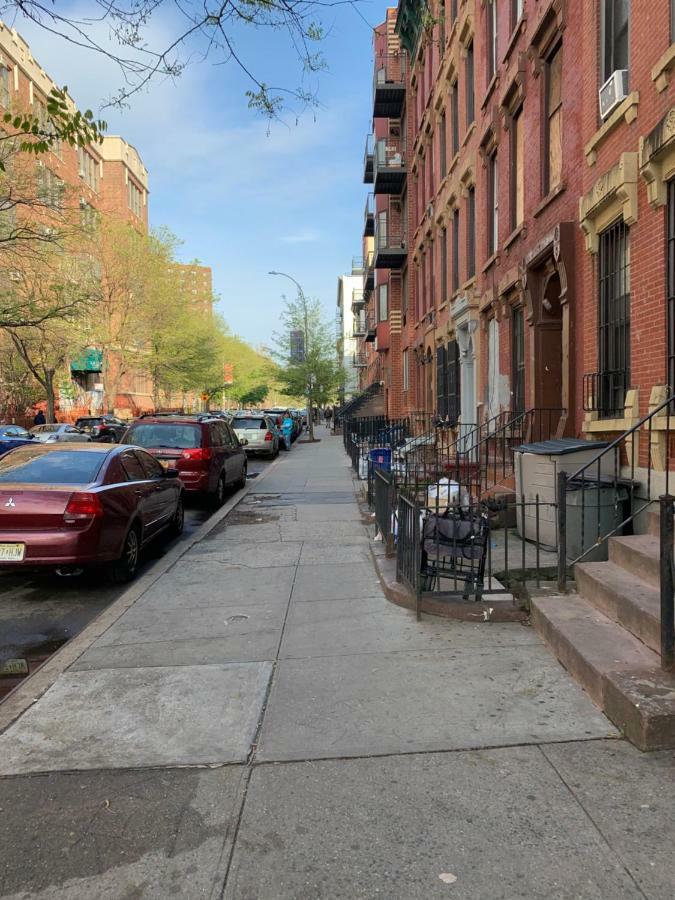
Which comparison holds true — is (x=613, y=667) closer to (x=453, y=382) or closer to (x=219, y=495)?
(x=219, y=495)

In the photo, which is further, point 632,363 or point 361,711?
point 632,363

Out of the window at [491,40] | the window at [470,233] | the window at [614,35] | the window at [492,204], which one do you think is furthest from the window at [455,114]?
the window at [614,35]

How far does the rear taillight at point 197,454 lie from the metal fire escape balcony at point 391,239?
53.1ft

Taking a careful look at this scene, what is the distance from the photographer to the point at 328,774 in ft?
11.4

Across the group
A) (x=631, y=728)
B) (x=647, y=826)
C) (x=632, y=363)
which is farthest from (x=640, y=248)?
(x=647, y=826)

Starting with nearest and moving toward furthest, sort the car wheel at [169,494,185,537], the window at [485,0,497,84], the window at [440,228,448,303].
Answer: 1. the car wheel at [169,494,185,537]
2. the window at [485,0,497,84]
3. the window at [440,228,448,303]

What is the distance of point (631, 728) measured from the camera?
365 centimetres

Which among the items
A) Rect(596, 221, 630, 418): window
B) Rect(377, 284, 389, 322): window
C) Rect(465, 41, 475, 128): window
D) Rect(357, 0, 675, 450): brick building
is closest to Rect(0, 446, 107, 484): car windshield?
Rect(357, 0, 675, 450): brick building

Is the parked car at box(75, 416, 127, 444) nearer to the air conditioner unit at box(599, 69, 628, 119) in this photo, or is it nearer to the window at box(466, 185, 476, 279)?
the window at box(466, 185, 476, 279)

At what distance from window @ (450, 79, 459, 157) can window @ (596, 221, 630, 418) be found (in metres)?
10.4

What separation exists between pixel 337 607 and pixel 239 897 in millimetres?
3856

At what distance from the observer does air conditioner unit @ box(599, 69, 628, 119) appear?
7.73 metres

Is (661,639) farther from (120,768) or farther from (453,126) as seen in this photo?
(453,126)

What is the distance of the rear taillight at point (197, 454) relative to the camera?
13.4 m
